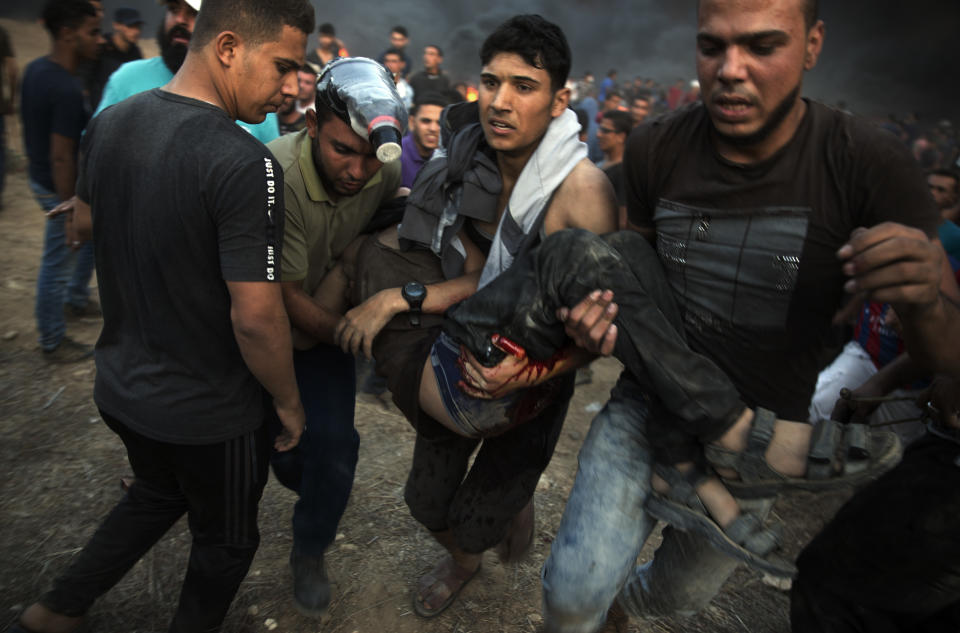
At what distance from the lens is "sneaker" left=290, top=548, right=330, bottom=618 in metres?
2.30

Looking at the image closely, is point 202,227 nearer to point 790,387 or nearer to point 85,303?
point 790,387

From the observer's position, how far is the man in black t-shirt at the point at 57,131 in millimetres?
3582

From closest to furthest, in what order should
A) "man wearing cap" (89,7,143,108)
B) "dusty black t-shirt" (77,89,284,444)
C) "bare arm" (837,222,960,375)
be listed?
1. "bare arm" (837,222,960,375)
2. "dusty black t-shirt" (77,89,284,444)
3. "man wearing cap" (89,7,143,108)

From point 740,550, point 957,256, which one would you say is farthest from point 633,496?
point 957,256

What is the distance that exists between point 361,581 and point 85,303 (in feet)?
11.0

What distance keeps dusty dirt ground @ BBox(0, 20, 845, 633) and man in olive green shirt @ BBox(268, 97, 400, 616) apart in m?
0.24

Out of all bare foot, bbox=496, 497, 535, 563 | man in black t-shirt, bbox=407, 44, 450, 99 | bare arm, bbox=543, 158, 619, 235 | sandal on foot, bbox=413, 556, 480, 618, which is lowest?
sandal on foot, bbox=413, 556, 480, 618

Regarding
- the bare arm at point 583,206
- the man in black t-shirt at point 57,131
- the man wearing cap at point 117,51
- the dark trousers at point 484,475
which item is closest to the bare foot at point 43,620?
the dark trousers at point 484,475

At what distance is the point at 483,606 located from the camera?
8.34 ft

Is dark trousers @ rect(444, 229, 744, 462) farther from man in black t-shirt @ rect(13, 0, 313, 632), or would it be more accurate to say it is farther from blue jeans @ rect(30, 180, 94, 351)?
blue jeans @ rect(30, 180, 94, 351)

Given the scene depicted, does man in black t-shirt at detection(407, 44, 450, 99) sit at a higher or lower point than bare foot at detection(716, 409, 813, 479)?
higher

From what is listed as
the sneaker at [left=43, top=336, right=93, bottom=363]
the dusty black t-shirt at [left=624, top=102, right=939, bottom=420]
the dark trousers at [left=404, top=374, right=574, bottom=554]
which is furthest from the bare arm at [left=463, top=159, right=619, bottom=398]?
the sneaker at [left=43, top=336, right=93, bottom=363]

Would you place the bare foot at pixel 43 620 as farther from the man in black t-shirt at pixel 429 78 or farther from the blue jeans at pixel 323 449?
the man in black t-shirt at pixel 429 78

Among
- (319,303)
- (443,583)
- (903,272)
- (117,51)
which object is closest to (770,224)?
(903,272)
